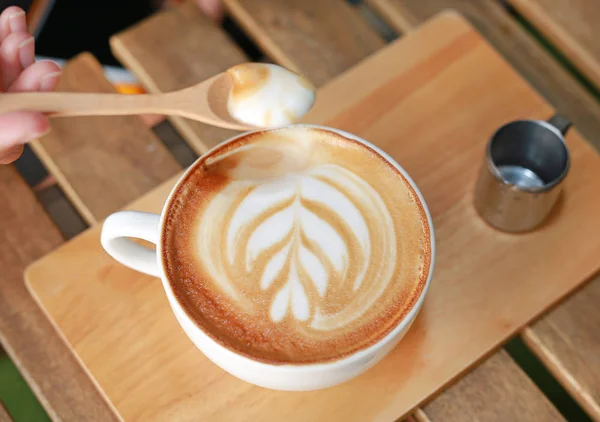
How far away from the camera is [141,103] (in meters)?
0.73

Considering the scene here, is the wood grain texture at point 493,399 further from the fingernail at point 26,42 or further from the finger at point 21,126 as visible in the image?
the fingernail at point 26,42

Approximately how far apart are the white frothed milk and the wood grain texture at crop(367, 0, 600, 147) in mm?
400

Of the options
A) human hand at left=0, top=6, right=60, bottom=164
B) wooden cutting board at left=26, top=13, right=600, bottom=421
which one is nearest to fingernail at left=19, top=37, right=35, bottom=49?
human hand at left=0, top=6, right=60, bottom=164

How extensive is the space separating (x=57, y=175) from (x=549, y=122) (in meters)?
0.63

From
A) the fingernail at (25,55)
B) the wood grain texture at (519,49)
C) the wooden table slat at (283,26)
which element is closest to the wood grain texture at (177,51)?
the wooden table slat at (283,26)

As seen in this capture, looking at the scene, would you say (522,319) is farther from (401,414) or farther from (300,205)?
(300,205)

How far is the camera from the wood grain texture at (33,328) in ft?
2.57

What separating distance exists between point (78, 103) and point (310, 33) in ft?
1.41

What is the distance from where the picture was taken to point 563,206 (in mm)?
839

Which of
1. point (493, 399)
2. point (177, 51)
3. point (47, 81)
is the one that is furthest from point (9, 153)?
point (493, 399)

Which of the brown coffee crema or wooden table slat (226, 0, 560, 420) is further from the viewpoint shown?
wooden table slat (226, 0, 560, 420)

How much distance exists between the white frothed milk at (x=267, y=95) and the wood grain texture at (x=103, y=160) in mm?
216

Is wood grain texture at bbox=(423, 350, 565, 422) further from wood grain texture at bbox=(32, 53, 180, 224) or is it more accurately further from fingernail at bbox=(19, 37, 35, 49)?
fingernail at bbox=(19, 37, 35, 49)

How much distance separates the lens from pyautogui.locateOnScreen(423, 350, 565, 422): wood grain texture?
76 cm
